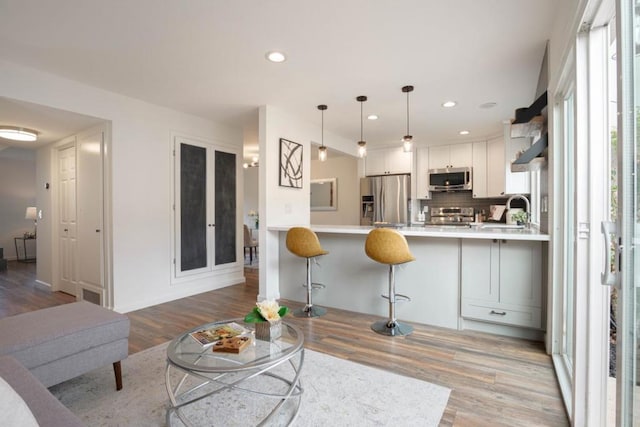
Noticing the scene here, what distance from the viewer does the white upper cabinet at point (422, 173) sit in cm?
622

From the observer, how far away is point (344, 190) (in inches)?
277

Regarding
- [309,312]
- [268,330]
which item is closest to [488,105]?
[309,312]

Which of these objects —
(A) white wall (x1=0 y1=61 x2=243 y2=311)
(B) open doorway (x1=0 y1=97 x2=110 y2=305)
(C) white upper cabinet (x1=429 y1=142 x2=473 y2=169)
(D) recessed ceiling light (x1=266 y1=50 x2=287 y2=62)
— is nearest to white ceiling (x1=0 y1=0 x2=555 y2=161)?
(D) recessed ceiling light (x1=266 y1=50 x2=287 y2=62)

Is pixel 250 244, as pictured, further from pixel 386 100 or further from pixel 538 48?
pixel 538 48

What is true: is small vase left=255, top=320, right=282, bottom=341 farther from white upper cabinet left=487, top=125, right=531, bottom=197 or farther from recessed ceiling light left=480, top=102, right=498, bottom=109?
white upper cabinet left=487, top=125, right=531, bottom=197

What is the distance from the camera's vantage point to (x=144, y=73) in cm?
309

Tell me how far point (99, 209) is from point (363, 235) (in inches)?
124

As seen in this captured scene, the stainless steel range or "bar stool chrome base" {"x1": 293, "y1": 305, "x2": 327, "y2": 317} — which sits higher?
the stainless steel range

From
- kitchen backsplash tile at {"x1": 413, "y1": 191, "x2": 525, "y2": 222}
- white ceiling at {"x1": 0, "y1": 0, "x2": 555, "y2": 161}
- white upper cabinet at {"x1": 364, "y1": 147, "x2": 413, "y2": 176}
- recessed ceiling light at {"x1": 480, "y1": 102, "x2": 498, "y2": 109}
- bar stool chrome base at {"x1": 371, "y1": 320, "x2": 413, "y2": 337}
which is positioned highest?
white ceiling at {"x1": 0, "y1": 0, "x2": 555, "y2": 161}

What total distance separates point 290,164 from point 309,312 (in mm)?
1964

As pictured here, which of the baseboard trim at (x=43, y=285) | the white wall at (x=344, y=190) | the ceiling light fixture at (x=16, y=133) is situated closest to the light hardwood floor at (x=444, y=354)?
the baseboard trim at (x=43, y=285)

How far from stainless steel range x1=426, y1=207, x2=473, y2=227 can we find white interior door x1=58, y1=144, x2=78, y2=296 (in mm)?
5775

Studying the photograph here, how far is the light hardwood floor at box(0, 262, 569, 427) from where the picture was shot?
182cm

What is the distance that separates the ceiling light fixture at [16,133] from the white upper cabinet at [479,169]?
6.84 m
